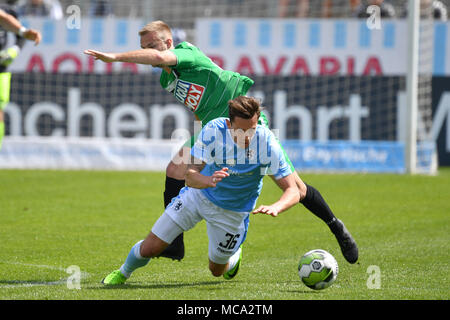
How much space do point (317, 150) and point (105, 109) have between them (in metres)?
5.03

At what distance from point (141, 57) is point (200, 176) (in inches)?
40.7

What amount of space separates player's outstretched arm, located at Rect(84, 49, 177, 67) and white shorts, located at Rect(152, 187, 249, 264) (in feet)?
3.50

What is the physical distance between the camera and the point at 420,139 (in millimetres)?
17016

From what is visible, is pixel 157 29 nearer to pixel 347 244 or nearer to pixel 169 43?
pixel 169 43

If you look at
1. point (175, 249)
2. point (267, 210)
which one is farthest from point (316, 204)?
point (267, 210)

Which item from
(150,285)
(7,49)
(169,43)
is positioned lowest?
(150,285)

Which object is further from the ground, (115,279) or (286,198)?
(286,198)

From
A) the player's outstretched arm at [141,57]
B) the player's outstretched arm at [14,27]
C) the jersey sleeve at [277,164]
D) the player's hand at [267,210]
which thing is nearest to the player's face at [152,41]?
the player's outstretched arm at [141,57]

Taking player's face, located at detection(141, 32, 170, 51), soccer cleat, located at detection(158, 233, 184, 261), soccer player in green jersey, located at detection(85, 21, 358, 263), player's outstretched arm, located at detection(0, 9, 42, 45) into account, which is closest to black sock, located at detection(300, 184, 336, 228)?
soccer player in green jersey, located at detection(85, 21, 358, 263)

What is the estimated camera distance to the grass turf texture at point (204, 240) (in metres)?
6.00

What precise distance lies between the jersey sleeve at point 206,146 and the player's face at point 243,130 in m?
0.17

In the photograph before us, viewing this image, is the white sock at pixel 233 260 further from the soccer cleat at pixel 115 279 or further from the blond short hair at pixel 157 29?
the blond short hair at pixel 157 29

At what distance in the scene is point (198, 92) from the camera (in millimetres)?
6910

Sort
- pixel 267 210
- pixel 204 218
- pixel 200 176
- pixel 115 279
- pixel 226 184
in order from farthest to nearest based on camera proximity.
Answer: pixel 115 279 → pixel 204 218 → pixel 226 184 → pixel 200 176 → pixel 267 210
